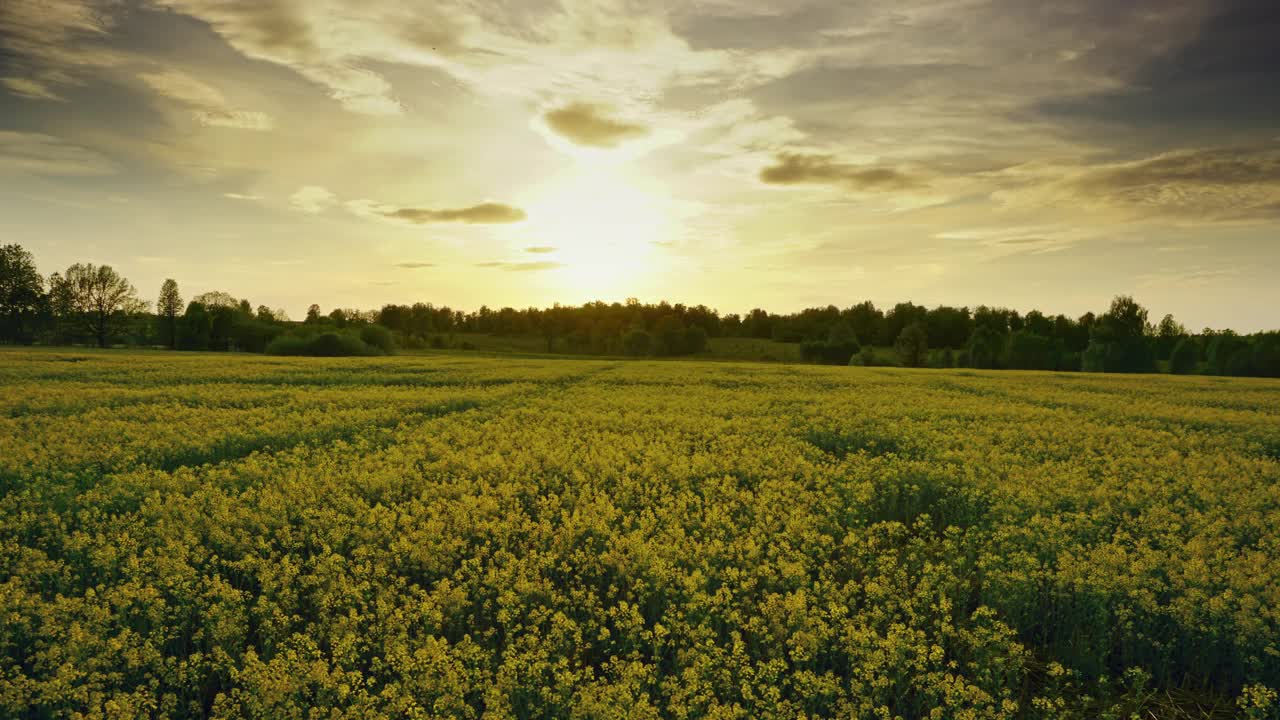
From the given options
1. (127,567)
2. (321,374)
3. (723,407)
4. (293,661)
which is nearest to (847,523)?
(293,661)

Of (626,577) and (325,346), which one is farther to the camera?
(325,346)

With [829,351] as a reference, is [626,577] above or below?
below

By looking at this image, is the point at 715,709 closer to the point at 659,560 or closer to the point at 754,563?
the point at 659,560

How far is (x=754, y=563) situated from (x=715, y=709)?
8.86ft

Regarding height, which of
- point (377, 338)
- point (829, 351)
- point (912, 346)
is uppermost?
point (912, 346)

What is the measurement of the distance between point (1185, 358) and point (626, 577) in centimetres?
10741

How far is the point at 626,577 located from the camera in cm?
619

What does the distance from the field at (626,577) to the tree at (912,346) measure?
100 m

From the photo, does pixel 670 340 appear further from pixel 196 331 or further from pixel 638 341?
pixel 196 331

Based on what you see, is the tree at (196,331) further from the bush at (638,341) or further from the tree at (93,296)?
the bush at (638,341)

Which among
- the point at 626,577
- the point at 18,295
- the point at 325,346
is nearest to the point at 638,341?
the point at 325,346

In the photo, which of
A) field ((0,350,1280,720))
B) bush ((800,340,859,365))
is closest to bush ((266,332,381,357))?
field ((0,350,1280,720))

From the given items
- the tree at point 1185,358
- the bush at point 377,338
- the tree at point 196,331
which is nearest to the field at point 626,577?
the bush at point 377,338

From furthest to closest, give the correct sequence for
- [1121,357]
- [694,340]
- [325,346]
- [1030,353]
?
1. [694,340]
2. [1030,353]
3. [1121,357]
4. [325,346]
